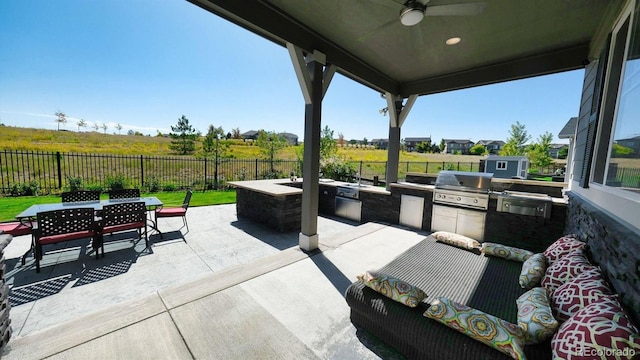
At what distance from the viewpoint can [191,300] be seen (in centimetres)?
222

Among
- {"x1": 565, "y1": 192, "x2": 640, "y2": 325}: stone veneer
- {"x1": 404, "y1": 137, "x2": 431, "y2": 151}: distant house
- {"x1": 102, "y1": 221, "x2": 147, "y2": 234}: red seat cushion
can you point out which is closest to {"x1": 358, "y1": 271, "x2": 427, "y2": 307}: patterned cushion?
{"x1": 565, "y1": 192, "x2": 640, "y2": 325}: stone veneer

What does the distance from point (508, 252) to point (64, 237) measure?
18.9ft

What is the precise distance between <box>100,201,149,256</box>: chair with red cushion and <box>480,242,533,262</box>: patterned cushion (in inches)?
204

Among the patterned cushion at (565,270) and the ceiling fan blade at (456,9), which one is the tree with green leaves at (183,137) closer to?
the ceiling fan blade at (456,9)

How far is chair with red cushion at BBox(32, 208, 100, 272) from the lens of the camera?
2867mm

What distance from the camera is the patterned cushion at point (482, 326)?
1242 mm

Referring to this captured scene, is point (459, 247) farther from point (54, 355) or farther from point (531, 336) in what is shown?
point (54, 355)

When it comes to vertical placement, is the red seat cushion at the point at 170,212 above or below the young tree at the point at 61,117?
below

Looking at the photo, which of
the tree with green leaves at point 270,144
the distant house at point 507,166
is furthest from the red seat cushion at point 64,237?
the distant house at point 507,166

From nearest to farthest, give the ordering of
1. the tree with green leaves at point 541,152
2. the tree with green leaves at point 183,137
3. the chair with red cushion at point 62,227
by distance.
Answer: the chair with red cushion at point 62,227 → the tree with green leaves at point 183,137 → the tree with green leaves at point 541,152

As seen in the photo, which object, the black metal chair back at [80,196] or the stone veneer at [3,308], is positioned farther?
the black metal chair back at [80,196]

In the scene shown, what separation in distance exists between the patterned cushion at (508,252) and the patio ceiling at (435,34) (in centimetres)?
266

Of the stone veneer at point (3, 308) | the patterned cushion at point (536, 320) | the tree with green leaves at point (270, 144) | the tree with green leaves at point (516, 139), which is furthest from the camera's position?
the tree with green leaves at point (516, 139)

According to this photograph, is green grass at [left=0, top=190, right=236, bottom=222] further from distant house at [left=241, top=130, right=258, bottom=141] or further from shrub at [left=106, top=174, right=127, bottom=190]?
distant house at [left=241, top=130, right=258, bottom=141]
